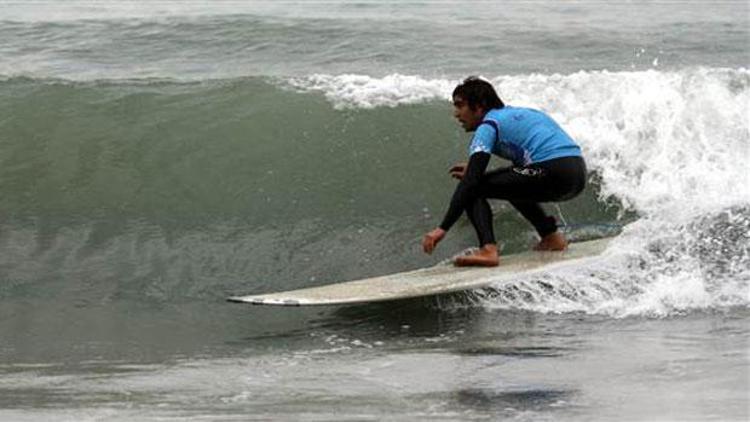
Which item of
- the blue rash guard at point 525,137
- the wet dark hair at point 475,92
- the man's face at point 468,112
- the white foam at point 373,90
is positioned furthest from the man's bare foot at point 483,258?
the white foam at point 373,90

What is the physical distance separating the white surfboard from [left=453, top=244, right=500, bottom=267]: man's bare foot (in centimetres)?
4

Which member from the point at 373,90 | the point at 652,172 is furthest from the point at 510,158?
the point at 373,90

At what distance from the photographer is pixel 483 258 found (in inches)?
266

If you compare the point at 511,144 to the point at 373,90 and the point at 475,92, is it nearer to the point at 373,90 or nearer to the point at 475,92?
the point at 475,92

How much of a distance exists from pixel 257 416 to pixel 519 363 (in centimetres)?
132

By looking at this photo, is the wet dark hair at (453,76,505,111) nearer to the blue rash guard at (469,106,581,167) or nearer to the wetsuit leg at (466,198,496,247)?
the blue rash guard at (469,106,581,167)

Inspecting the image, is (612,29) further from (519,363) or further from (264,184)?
(519,363)

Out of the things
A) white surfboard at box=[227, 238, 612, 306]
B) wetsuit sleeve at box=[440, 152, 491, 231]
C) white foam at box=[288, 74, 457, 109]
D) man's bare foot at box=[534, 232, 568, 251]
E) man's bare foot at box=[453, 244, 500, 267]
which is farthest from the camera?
white foam at box=[288, 74, 457, 109]

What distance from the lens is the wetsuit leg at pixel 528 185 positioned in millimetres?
6773

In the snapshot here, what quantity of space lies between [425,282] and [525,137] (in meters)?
1.04

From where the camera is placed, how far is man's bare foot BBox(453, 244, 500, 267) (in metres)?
6.75

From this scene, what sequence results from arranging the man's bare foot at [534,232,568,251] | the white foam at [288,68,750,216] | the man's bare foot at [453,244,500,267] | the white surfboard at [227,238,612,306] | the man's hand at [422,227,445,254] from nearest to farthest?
the white surfboard at [227,238,612,306], the man's hand at [422,227,445,254], the man's bare foot at [453,244,500,267], the man's bare foot at [534,232,568,251], the white foam at [288,68,750,216]

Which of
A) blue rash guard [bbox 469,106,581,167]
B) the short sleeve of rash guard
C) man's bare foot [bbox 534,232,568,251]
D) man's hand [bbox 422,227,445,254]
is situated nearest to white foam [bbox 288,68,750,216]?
man's bare foot [bbox 534,232,568,251]

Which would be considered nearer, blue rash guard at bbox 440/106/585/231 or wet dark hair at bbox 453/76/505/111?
blue rash guard at bbox 440/106/585/231
